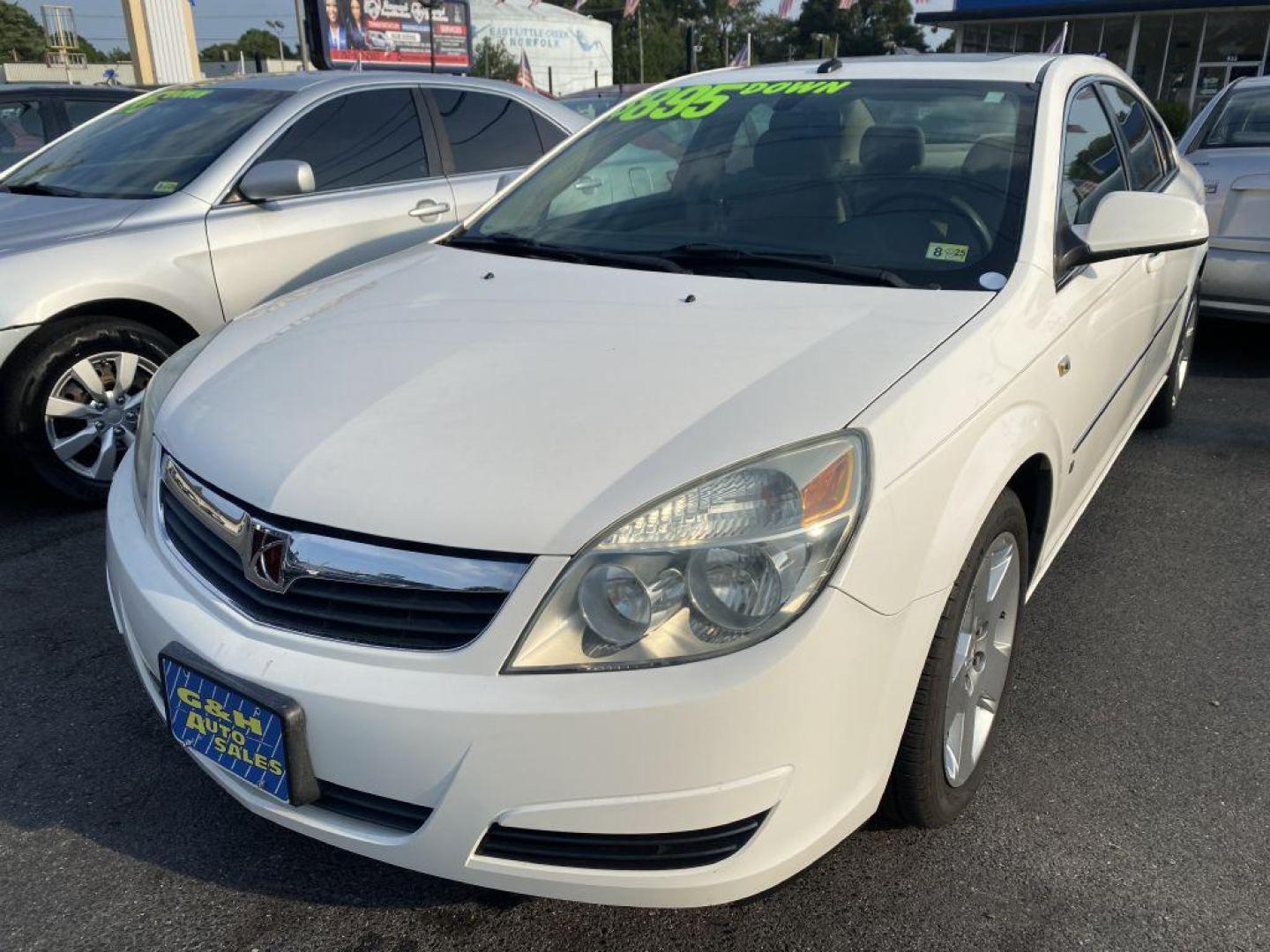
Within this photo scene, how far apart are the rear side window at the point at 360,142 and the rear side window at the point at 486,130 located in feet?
0.62

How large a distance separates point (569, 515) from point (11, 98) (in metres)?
6.18

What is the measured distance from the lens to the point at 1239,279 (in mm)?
5254

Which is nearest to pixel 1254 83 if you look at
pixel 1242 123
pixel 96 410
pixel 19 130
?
pixel 1242 123

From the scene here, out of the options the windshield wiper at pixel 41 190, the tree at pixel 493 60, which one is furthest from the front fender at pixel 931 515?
the tree at pixel 493 60

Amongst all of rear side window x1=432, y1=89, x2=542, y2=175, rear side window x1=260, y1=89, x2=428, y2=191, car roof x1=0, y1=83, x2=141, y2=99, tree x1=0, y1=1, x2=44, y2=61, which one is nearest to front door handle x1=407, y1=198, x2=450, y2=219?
rear side window x1=260, y1=89, x2=428, y2=191

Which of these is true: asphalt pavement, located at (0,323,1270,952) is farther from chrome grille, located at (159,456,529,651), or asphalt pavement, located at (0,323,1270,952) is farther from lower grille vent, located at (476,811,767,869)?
chrome grille, located at (159,456,529,651)

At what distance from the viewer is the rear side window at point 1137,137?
344 cm

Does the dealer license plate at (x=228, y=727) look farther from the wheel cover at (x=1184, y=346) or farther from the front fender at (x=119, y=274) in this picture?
the wheel cover at (x=1184, y=346)

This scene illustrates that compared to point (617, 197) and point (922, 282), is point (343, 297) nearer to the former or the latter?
point (617, 197)

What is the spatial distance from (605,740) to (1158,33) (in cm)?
3180

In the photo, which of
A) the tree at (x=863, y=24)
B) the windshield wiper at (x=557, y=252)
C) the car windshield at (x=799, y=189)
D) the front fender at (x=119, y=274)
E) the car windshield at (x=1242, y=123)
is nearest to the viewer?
the car windshield at (x=799, y=189)

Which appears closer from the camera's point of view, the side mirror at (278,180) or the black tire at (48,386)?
the black tire at (48,386)

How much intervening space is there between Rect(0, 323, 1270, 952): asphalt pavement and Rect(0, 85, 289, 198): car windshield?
198 centimetres

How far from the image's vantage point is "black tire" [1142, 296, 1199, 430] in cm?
438
